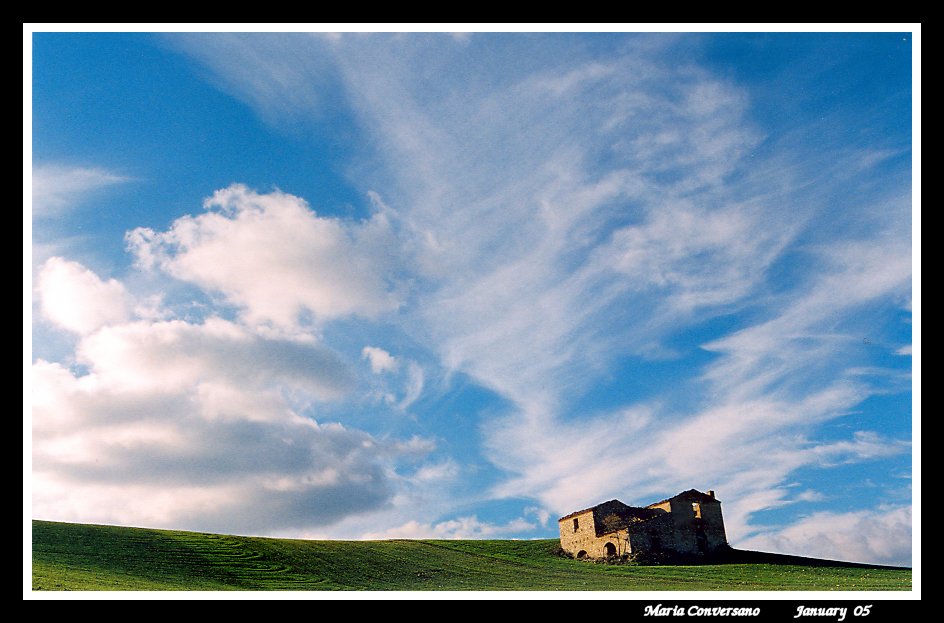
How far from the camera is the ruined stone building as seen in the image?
75438 mm

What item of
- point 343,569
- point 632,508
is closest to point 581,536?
point 632,508

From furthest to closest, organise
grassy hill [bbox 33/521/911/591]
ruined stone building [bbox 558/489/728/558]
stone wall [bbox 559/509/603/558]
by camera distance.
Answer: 1. stone wall [bbox 559/509/603/558]
2. ruined stone building [bbox 558/489/728/558]
3. grassy hill [bbox 33/521/911/591]

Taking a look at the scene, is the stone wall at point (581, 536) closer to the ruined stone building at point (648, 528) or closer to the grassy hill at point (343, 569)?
the ruined stone building at point (648, 528)

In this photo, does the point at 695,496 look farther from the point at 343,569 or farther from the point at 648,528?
the point at 343,569

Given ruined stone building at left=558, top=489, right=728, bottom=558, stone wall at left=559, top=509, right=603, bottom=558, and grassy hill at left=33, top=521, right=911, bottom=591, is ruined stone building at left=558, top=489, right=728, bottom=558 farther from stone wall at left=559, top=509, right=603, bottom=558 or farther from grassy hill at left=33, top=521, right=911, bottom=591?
grassy hill at left=33, top=521, right=911, bottom=591

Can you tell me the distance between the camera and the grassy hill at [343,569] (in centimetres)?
4559

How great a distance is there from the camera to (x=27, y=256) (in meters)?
25.0

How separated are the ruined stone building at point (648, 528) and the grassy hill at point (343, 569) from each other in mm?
3906

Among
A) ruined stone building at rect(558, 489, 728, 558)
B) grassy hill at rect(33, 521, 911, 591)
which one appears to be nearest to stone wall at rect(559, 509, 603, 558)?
ruined stone building at rect(558, 489, 728, 558)

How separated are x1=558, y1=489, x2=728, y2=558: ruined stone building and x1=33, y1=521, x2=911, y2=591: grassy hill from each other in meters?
3.91
